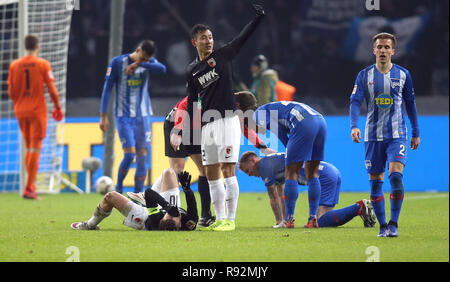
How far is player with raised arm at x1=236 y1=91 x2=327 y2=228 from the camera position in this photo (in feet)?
25.3

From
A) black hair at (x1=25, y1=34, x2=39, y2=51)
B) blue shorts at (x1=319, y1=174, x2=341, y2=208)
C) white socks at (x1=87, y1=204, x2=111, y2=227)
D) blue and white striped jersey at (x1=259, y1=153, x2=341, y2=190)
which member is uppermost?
black hair at (x1=25, y1=34, x2=39, y2=51)

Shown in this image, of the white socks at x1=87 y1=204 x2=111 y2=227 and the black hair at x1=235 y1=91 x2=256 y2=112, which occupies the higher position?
the black hair at x1=235 y1=91 x2=256 y2=112

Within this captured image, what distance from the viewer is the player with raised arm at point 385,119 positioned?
6.69 meters

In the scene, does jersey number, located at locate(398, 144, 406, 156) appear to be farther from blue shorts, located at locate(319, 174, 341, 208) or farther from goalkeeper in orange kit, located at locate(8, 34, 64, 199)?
goalkeeper in orange kit, located at locate(8, 34, 64, 199)

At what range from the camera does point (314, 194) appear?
7801 millimetres

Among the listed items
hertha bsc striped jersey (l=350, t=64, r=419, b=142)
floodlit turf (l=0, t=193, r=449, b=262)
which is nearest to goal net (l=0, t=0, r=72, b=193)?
floodlit turf (l=0, t=193, r=449, b=262)

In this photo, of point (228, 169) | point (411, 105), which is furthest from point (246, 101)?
point (411, 105)

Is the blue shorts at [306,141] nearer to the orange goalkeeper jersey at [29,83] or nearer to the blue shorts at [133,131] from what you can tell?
the blue shorts at [133,131]

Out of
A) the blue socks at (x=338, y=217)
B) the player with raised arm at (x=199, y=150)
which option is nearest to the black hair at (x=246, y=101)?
the player with raised arm at (x=199, y=150)

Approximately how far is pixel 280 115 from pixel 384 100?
4.47ft

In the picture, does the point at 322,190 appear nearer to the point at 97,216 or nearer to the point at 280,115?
the point at 280,115

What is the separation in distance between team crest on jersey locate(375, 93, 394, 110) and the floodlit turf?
1014 mm

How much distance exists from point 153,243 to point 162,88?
10.2 metres

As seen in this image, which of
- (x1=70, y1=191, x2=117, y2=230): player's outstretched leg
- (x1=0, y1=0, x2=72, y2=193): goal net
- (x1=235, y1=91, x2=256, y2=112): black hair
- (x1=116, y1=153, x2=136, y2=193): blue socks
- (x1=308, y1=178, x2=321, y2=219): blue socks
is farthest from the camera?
(x1=0, y1=0, x2=72, y2=193): goal net
